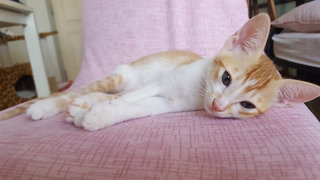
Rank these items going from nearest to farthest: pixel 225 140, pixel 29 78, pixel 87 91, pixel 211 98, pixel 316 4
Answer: pixel 225 140, pixel 211 98, pixel 87 91, pixel 316 4, pixel 29 78

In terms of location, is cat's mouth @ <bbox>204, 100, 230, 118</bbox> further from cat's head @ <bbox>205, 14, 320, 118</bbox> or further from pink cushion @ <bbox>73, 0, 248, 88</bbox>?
pink cushion @ <bbox>73, 0, 248, 88</bbox>

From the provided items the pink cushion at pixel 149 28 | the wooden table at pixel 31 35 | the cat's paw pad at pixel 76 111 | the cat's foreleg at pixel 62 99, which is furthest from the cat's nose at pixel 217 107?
the wooden table at pixel 31 35

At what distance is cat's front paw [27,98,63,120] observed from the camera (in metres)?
0.80

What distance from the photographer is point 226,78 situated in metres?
0.75

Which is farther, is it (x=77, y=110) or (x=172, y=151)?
(x=77, y=110)

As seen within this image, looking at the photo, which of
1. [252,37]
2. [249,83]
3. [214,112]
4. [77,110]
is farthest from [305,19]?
[77,110]

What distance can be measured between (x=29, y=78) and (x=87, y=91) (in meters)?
1.70

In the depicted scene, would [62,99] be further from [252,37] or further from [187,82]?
[252,37]

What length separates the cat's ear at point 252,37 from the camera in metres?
0.71

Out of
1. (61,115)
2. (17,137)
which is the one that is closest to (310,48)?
(61,115)

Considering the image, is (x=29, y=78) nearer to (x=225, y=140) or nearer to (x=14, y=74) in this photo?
(x=14, y=74)

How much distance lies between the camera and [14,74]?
1931mm

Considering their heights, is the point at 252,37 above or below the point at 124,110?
above

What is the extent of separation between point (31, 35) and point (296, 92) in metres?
1.59
